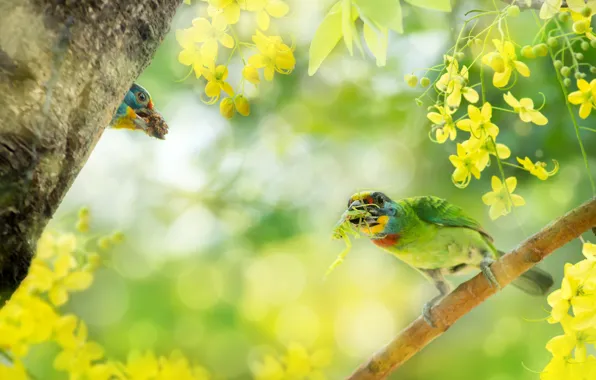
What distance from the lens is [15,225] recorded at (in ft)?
1.80

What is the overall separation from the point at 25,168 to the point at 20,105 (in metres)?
0.05

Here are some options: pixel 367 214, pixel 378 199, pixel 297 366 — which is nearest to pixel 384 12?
pixel 367 214

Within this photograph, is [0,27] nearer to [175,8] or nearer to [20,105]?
[20,105]

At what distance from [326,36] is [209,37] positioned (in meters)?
0.23

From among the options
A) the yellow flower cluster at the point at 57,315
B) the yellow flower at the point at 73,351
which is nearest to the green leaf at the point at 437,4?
the yellow flower cluster at the point at 57,315

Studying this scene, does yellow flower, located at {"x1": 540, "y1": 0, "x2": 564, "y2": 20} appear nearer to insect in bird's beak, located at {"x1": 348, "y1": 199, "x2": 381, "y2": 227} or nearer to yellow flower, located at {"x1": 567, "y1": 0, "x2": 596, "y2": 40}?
yellow flower, located at {"x1": 567, "y1": 0, "x2": 596, "y2": 40}

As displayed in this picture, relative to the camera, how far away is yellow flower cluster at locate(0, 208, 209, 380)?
1.17 meters

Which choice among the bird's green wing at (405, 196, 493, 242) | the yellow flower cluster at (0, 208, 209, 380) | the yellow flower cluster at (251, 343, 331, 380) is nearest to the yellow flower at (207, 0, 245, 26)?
the yellow flower cluster at (0, 208, 209, 380)

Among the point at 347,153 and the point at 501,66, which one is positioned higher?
the point at 501,66

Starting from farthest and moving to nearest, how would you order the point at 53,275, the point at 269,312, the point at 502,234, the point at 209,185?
Answer: the point at 269,312 → the point at 209,185 → the point at 502,234 → the point at 53,275

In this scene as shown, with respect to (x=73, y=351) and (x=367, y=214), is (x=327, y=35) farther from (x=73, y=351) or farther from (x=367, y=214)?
(x=73, y=351)

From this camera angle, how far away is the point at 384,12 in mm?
639

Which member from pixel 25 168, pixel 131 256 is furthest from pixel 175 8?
pixel 131 256

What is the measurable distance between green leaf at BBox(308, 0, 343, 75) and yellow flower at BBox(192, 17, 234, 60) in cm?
19
